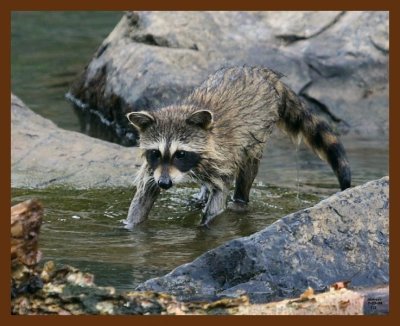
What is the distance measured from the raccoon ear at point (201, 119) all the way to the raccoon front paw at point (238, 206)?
38.6 inches

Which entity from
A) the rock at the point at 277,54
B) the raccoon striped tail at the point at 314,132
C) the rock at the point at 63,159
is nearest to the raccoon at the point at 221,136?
the raccoon striped tail at the point at 314,132

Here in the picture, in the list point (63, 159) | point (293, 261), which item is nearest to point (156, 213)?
point (63, 159)

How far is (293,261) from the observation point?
21.4 feet

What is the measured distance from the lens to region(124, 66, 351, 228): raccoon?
830cm

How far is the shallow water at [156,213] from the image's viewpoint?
7.41m

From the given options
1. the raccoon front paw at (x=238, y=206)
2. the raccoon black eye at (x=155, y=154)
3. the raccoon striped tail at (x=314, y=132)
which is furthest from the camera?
the raccoon striped tail at (x=314, y=132)

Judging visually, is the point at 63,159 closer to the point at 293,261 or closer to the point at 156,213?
the point at 156,213

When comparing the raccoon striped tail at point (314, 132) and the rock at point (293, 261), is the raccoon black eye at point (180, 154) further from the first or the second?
the rock at point (293, 261)

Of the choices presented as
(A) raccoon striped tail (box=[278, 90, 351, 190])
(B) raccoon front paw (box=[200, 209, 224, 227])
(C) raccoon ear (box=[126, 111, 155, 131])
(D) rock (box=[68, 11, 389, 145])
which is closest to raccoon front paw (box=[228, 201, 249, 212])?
(B) raccoon front paw (box=[200, 209, 224, 227])

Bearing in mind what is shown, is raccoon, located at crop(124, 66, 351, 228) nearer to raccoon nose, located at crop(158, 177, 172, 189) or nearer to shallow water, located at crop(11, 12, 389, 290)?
raccoon nose, located at crop(158, 177, 172, 189)

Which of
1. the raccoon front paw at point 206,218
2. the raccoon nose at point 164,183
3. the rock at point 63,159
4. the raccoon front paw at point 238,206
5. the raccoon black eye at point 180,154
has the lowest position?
the raccoon front paw at point 206,218

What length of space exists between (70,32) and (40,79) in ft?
7.46

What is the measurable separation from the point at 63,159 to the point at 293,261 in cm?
393

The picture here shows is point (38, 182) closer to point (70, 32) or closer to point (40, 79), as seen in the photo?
point (40, 79)
